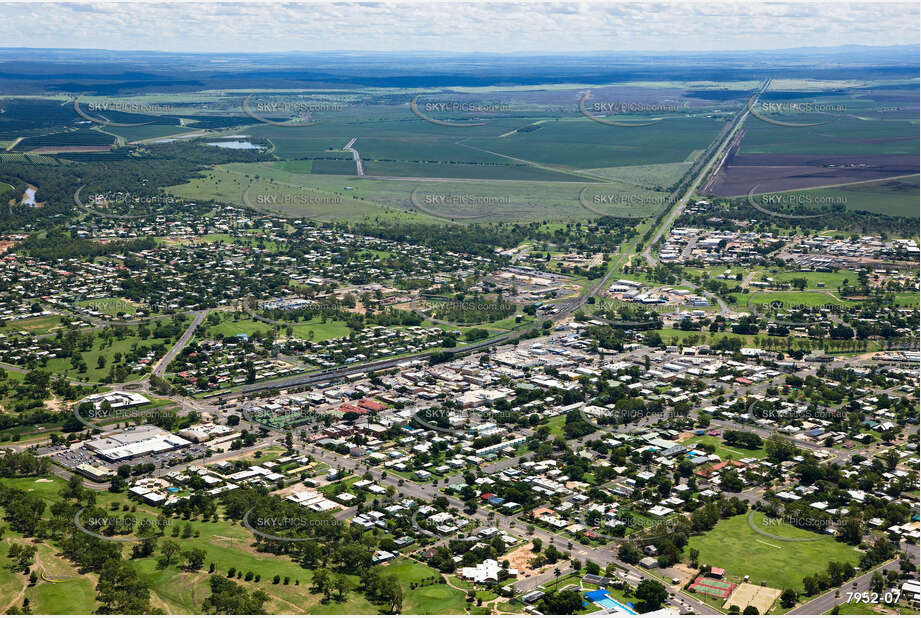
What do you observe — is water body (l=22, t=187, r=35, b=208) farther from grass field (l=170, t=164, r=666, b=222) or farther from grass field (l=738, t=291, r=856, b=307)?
grass field (l=738, t=291, r=856, b=307)

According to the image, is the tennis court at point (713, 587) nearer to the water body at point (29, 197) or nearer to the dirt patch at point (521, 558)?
the dirt patch at point (521, 558)

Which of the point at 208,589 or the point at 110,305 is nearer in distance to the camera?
the point at 208,589

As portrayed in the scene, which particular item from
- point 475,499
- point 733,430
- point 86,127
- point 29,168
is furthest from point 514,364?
point 86,127

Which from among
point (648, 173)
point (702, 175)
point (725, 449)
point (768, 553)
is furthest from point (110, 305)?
point (648, 173)

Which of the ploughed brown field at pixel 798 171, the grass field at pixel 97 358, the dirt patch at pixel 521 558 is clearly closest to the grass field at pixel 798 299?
the grass field at pixel 97 358

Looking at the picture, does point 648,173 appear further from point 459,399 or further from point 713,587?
point 713,587

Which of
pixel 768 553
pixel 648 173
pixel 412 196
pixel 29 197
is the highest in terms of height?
pixel 648 173

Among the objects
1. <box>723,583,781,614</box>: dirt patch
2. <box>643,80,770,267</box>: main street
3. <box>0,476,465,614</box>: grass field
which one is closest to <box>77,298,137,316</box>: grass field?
<box>0,476,465,614</box>: grass field
